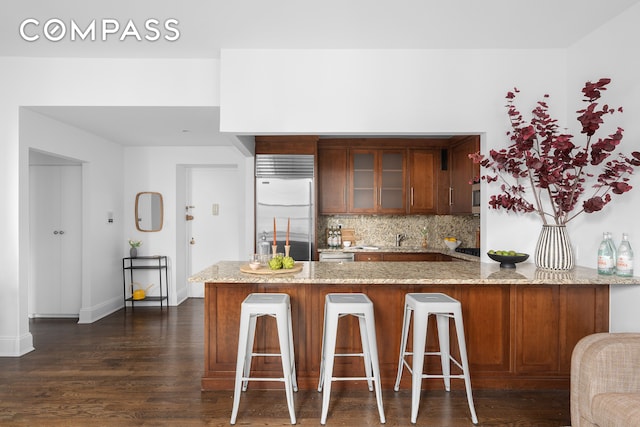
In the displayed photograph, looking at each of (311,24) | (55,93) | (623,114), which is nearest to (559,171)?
(623,114)

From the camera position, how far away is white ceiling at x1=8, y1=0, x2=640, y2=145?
2.94 metres

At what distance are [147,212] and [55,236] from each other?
3.91ft

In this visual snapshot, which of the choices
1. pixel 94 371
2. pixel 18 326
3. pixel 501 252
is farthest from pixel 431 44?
pixel 18 326

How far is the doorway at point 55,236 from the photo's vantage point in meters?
5.31

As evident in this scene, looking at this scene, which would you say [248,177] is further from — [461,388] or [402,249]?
[461,388]

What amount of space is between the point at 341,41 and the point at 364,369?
261 cm

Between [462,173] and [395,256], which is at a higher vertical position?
[462,173]

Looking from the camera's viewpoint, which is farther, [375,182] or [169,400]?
[375,182]

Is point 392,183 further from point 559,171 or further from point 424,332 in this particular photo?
point 424,332

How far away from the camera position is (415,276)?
9.72 ft

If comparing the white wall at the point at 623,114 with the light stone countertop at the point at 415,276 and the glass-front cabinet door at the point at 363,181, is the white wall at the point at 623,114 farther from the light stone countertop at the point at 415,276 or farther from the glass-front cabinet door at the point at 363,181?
the glass-front cabinet door at the point at 363,181

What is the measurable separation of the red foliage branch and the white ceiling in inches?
21.1

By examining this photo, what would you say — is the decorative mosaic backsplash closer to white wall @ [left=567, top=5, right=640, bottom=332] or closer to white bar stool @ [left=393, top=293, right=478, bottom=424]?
white wall @ [left=567, top=5, right=640, bottom=332]

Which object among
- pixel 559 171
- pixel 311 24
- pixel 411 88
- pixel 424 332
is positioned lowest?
pixel 424 332
